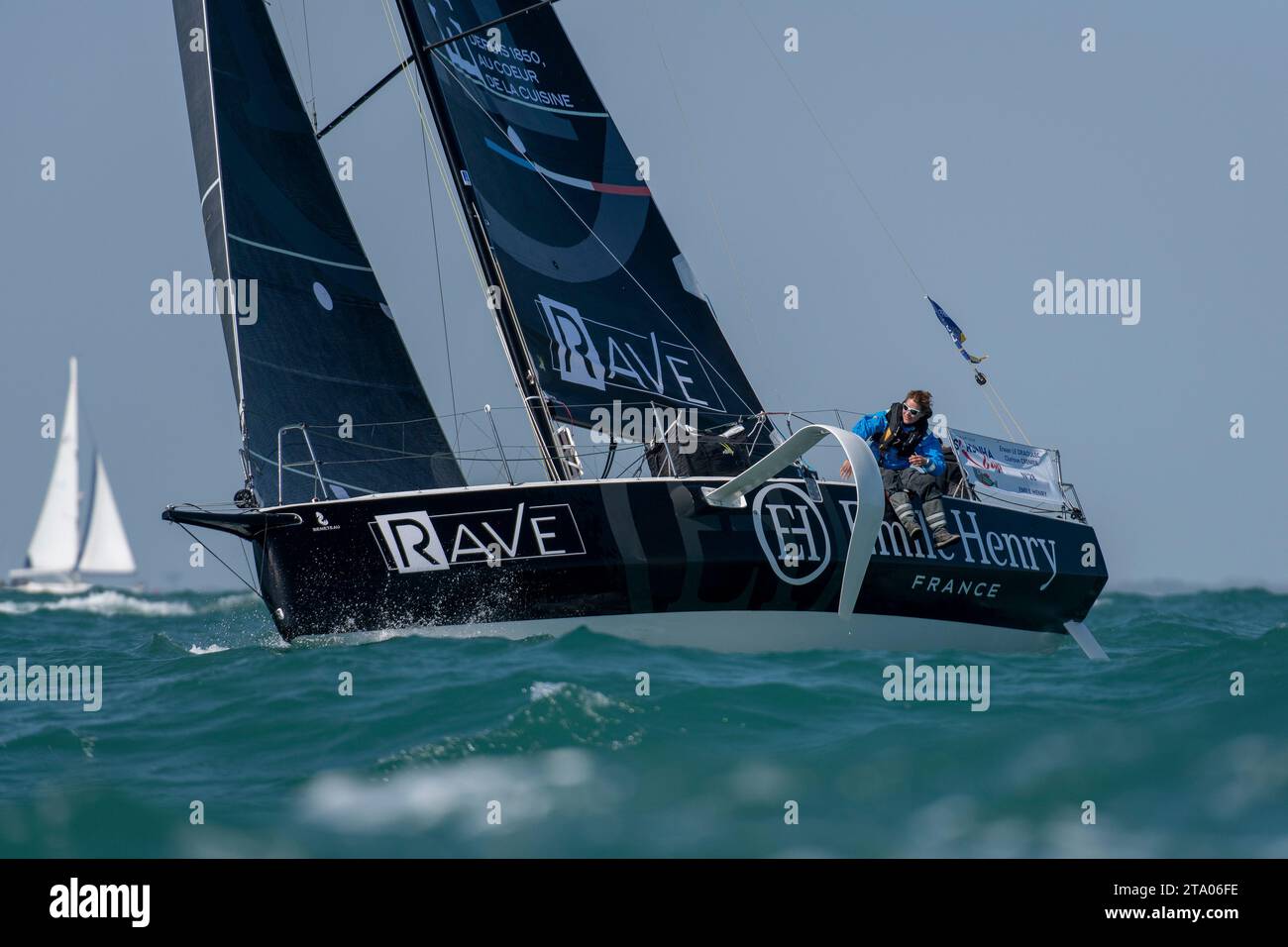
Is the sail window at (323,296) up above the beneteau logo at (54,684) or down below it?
above

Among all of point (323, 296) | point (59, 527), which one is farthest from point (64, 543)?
point (323, 296)

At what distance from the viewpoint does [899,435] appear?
1157cm

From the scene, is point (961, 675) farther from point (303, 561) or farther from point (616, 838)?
point (303, 561)

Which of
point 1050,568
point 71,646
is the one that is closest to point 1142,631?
point 1050,568

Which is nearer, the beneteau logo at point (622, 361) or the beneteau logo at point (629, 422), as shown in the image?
the beneteau logo at point (629, 422)

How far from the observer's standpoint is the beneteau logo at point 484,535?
10.7 meters

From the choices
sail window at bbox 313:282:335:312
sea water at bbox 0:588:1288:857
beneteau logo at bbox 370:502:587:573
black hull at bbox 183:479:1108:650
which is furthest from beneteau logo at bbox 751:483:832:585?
sail window at bbox 313:282:335:312

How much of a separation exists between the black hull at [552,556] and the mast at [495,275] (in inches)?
50.9

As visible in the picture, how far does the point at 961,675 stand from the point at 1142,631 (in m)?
8.70

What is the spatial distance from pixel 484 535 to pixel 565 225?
4.31 metres

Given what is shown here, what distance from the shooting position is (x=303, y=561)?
11156 mm

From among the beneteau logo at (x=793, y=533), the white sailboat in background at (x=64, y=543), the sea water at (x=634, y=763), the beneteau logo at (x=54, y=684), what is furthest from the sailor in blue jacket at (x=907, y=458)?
the white sailboat in background at (x=64, y=543)
